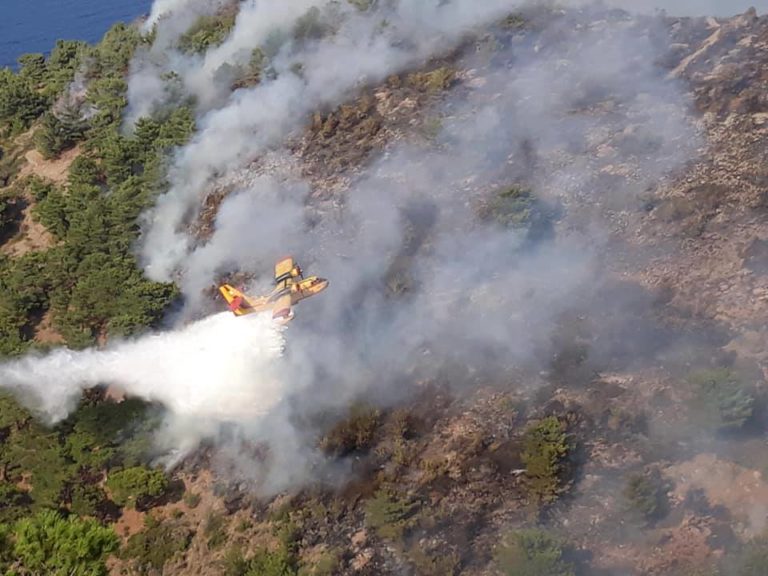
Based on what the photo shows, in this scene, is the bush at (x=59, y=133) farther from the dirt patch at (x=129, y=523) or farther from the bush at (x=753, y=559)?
the bush at (x=753, y=559)

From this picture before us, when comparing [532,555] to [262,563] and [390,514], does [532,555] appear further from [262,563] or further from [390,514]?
[262,563]

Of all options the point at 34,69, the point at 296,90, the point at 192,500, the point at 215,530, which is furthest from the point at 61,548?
the point at 34,69

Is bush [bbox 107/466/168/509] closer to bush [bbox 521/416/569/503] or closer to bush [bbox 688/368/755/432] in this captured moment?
bush [bbox 521/416/569/503]

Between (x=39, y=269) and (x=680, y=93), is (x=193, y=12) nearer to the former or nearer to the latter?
(x=39, y=269)

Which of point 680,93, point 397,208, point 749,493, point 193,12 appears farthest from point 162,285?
point 193,12

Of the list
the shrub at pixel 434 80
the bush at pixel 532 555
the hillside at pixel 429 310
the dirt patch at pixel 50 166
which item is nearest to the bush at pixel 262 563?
the hillside at pixel 429 310
